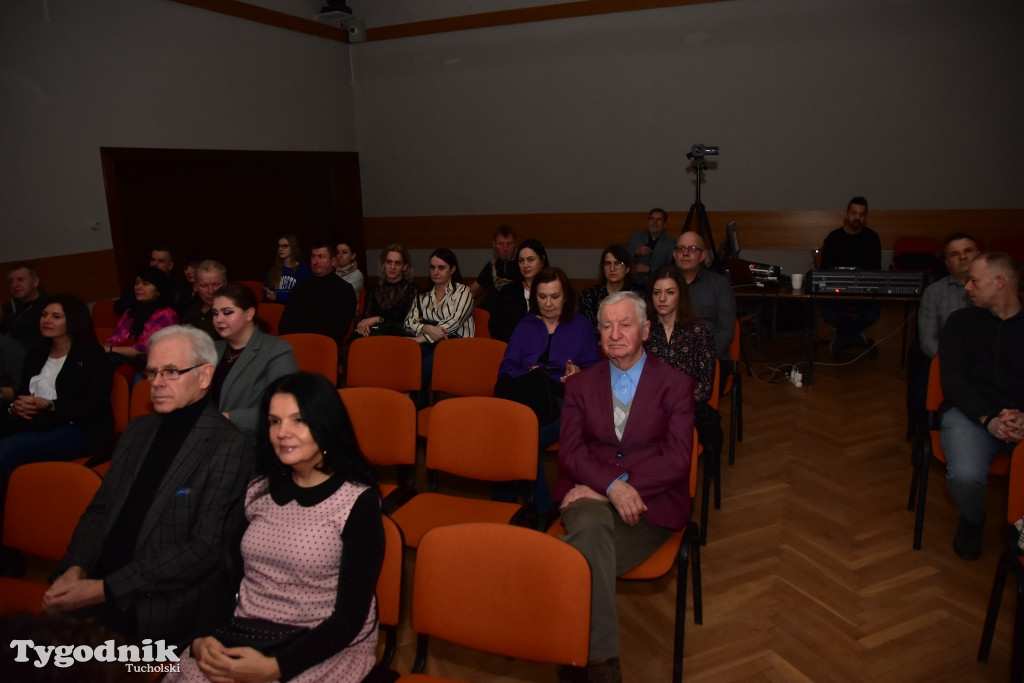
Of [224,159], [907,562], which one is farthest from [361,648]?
[224,159]

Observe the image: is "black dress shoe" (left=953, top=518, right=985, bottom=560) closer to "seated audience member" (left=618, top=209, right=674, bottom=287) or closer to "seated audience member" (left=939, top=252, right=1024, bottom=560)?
"seated audience member" (left=939, top=252, right=1024, bottom=560)

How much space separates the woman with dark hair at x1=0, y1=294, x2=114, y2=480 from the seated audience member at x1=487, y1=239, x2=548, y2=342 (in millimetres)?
2357

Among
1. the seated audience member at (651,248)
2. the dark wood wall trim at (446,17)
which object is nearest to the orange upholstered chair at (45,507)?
the seated audience member at (651,248)

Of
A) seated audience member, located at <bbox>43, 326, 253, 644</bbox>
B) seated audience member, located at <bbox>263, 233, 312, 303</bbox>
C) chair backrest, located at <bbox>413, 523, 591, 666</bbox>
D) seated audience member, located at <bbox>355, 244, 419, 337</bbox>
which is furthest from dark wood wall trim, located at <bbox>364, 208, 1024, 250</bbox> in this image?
chair backrest, located at <bbox>413, 523, 591, 666</bbox>

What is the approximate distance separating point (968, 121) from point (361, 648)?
7.91 m

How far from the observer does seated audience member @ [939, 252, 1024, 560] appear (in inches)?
121

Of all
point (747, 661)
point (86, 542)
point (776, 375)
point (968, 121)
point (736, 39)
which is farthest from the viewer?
point (736, 39)

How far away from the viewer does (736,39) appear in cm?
774

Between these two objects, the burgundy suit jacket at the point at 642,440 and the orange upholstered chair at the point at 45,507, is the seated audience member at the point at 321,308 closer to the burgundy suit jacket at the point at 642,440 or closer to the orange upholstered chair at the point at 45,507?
the orange upholstered chair at the point at 45,507

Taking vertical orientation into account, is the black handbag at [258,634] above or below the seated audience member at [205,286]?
below

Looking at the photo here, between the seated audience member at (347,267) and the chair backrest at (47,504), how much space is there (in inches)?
148

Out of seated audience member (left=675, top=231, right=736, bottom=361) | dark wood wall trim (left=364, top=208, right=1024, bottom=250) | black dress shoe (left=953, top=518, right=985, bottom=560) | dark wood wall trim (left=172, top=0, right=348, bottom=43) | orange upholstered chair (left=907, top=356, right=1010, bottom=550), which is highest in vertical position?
dark wood wall trim (left=172, top=0, right=348, bottom=43)

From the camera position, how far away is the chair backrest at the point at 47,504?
2369 mm

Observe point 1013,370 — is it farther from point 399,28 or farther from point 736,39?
point 399,28
